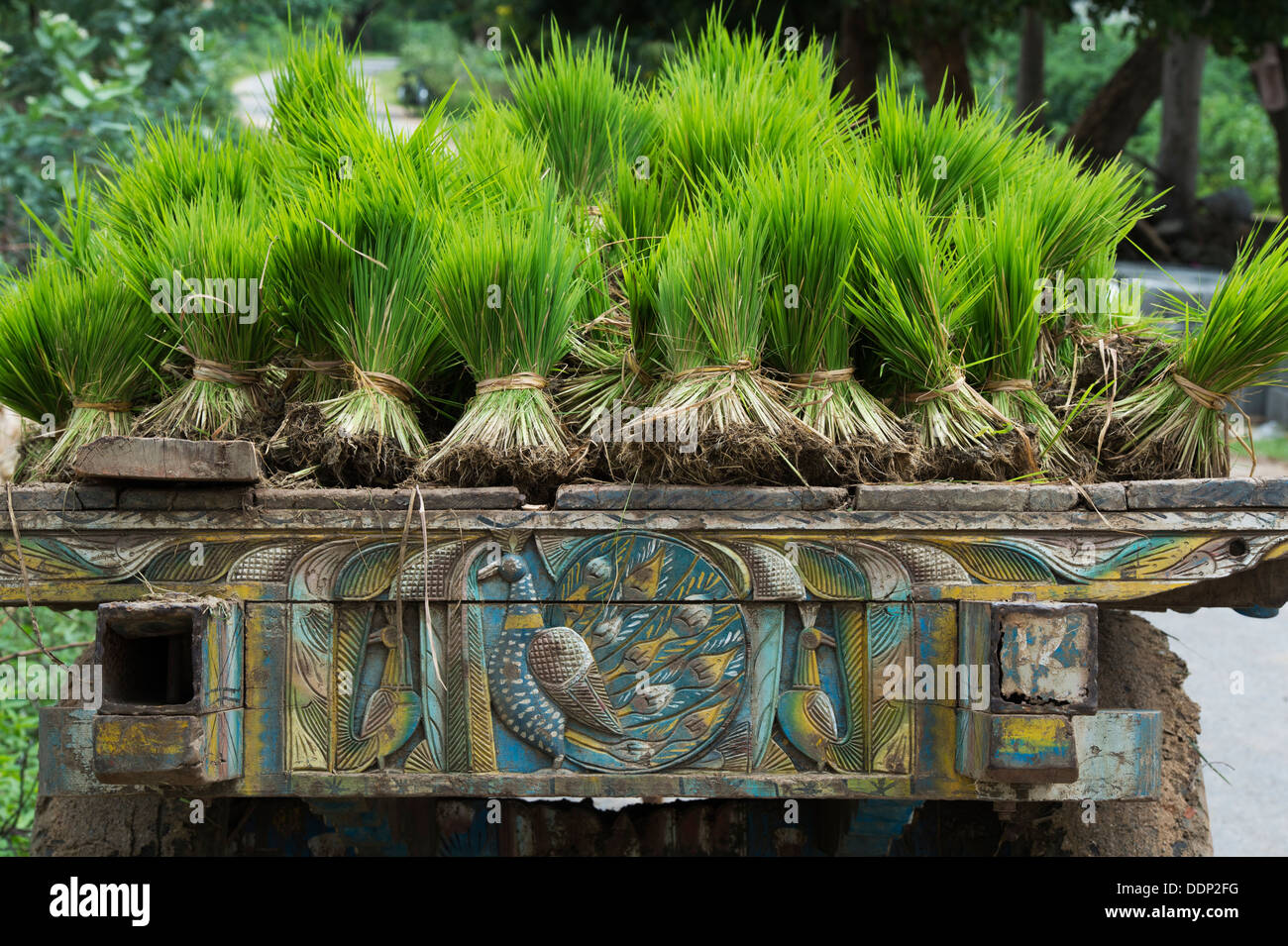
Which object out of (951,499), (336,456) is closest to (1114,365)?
(951,499)

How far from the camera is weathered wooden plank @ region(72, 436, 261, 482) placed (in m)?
2.08

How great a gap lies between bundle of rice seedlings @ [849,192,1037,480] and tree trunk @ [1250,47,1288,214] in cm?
1027

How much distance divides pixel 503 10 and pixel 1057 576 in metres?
11.7

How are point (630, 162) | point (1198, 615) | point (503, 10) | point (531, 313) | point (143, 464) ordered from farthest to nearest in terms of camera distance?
point (503, 10)
point (1198, 615)
point (630, 162)
point (531, 313)
point (143, 464)

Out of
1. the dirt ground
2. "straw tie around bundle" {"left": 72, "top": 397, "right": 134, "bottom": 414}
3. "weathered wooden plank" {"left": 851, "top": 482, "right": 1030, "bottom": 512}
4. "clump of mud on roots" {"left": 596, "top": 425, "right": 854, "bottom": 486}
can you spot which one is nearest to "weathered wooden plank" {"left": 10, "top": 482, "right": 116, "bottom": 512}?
"straw tie around bundle" {"left": 72, "top": 397, "right": 134, "bottom": 414}

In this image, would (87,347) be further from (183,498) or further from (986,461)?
(986,461)

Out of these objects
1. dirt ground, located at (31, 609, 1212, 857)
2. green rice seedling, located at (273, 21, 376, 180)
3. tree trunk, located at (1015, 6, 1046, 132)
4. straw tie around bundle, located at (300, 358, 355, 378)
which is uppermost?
tree trunk, located at (1015, 6, 1046, 132)

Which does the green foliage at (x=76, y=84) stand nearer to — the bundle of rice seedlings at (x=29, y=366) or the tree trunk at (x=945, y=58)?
the bundle of rice seedlings at (x=29, y=366)

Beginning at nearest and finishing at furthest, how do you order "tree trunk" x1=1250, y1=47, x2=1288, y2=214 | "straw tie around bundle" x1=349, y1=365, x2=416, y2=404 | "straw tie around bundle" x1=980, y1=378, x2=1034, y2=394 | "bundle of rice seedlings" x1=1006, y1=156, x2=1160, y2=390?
"straw tie around bundle" x1=349, y1=365, x2=416, y2=404, "straw tie around bundle" x1=980, y1=378, x2=1034, y2=394, "bundle of rice seedlings" x1=1006, y1=156, x2=1160, y2=390, "tree trunk" x1=1250, y1=47, x2=1288, y2=214

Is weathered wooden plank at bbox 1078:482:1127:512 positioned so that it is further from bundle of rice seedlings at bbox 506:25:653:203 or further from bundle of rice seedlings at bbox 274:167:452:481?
bundle of rice seedlings at bbox 506:25:653:203

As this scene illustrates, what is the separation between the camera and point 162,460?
6.86 feet
